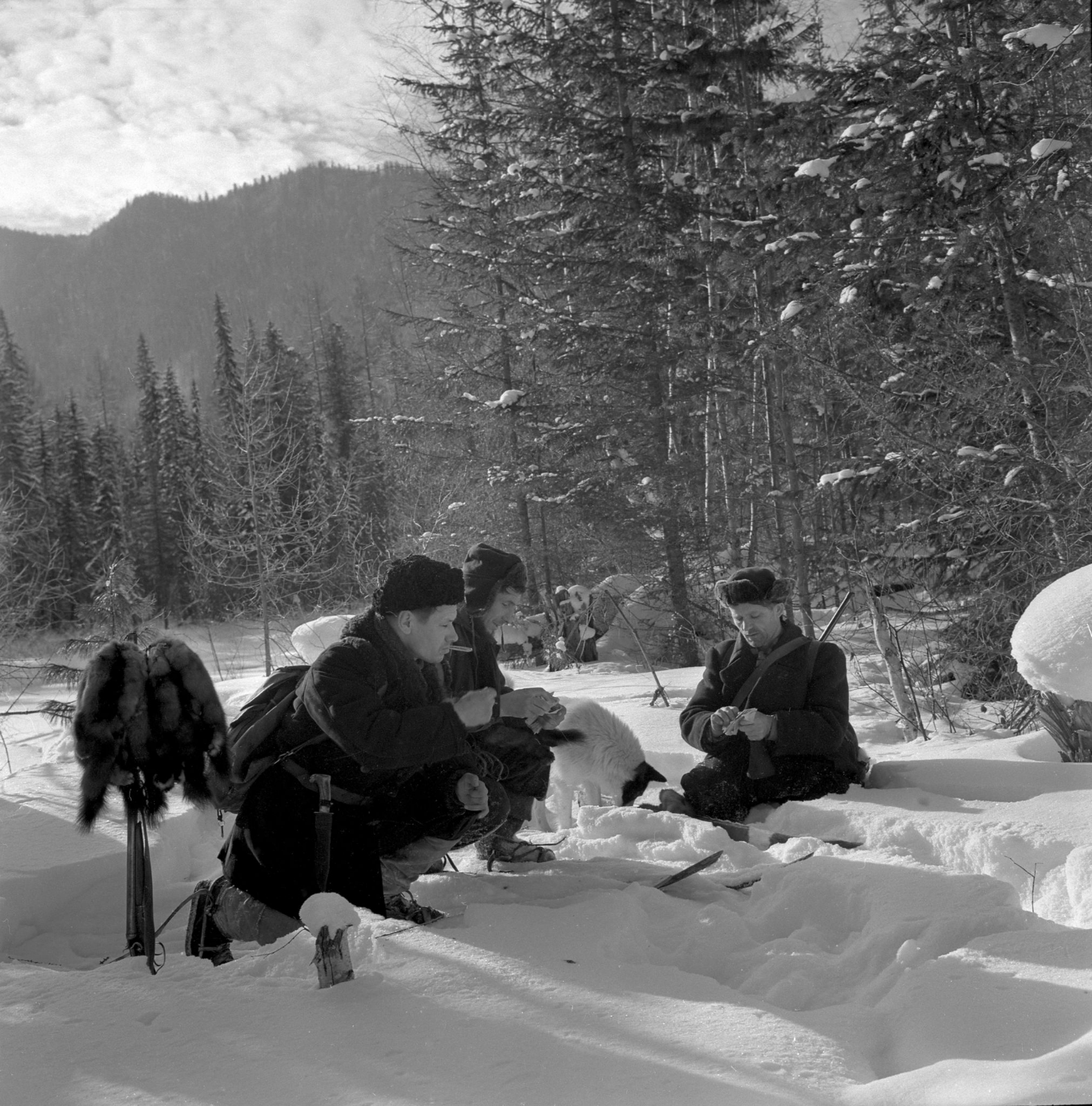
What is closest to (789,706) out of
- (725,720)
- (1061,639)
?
(725,720)

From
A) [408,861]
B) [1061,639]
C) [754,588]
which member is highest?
[754,588]

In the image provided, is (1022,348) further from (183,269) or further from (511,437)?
(183,269)

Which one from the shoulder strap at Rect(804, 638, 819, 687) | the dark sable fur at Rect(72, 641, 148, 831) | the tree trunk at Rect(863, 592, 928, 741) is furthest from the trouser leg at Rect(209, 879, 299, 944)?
the tree trunk at Rect(863, 592, 928, 741)

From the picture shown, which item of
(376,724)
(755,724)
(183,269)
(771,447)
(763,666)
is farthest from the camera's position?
(183,269)

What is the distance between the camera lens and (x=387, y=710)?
2.75m

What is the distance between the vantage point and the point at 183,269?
143 metres

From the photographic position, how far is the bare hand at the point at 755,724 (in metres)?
4.05

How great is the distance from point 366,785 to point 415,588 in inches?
26.6

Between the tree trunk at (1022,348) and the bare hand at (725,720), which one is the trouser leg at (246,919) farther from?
the tree trunk at (1022,348)

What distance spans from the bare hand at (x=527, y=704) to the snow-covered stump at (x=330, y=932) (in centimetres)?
143

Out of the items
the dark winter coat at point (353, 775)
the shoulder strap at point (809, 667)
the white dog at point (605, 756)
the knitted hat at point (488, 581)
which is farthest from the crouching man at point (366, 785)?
the shoulder strap at point (809, 667)

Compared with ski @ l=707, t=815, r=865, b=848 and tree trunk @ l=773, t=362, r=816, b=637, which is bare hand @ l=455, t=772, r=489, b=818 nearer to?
ski @ l=707, t=815, r=865, b=848

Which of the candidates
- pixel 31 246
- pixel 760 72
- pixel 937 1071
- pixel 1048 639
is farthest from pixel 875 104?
pixel 31 246

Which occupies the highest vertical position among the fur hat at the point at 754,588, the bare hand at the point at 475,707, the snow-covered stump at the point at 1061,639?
the fur hat at the point at 754,588
